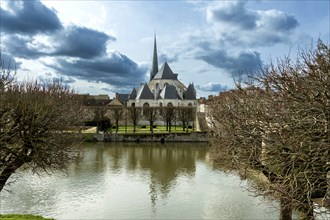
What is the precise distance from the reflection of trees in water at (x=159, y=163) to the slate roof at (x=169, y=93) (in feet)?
126

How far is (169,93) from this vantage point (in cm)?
7544

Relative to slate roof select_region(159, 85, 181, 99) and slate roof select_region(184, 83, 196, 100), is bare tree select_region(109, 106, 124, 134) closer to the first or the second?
slate roof select_region(159, 85, 181, 99)

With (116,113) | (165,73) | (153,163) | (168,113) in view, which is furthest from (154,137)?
(165,73)

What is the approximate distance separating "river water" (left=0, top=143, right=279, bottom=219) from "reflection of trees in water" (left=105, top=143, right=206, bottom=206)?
0.18ft

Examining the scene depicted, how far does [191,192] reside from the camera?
55.8 feet

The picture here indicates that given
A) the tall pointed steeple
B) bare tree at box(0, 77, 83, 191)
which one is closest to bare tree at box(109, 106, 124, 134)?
bare tree at box(0, 77, 83, 191)

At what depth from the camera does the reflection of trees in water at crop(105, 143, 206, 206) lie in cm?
1888

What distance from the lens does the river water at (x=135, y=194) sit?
13.6 meters

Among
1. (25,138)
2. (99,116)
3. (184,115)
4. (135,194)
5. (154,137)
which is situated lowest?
(135,194)

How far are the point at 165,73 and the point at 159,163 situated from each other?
6191cm

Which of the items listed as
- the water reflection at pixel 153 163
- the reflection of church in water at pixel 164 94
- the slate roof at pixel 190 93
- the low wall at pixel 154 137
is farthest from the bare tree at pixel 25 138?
the slate roof at pixel 190 93

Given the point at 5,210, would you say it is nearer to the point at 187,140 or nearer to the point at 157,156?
the point at 157,156

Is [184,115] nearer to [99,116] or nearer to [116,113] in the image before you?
[116,113]

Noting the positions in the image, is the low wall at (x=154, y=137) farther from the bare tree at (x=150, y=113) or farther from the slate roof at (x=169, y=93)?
the slate roof at (x=169, y=93)
